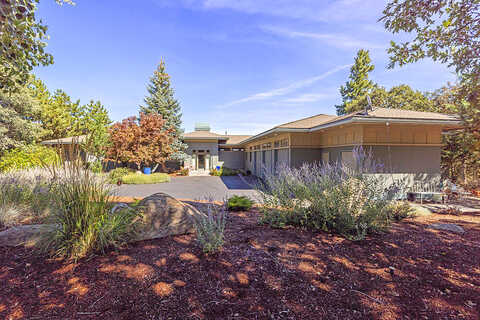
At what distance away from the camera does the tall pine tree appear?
773 inches

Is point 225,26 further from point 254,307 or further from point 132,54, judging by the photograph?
point 254,307

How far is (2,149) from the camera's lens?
12727mm

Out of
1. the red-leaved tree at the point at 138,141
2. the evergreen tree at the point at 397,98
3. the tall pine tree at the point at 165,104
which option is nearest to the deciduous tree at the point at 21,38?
the red-leaved tree at the point at 138,141

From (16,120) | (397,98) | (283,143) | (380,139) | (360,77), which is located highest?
(360,77)

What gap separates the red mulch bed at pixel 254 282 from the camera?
1.89 m

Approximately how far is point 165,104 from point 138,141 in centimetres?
591

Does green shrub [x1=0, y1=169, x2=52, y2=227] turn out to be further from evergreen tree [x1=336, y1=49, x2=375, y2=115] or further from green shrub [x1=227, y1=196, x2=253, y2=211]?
evergreen tree [x1=336, y1=49, x2=375, y2=115]

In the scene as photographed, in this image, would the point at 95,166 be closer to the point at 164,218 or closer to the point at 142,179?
the point at 164,218

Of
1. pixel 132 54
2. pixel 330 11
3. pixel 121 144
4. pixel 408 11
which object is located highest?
pixel 132 54

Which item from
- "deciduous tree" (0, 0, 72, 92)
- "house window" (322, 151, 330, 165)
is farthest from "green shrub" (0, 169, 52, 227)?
"house window" (322, 151, 330, 165)

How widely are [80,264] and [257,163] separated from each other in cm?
1498

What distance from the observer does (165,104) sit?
2017cm

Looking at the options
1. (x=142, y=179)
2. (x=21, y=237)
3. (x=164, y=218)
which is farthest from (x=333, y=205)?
(x=142, y=179)

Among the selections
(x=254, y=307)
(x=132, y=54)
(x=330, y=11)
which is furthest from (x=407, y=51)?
(x=132, y=54)
